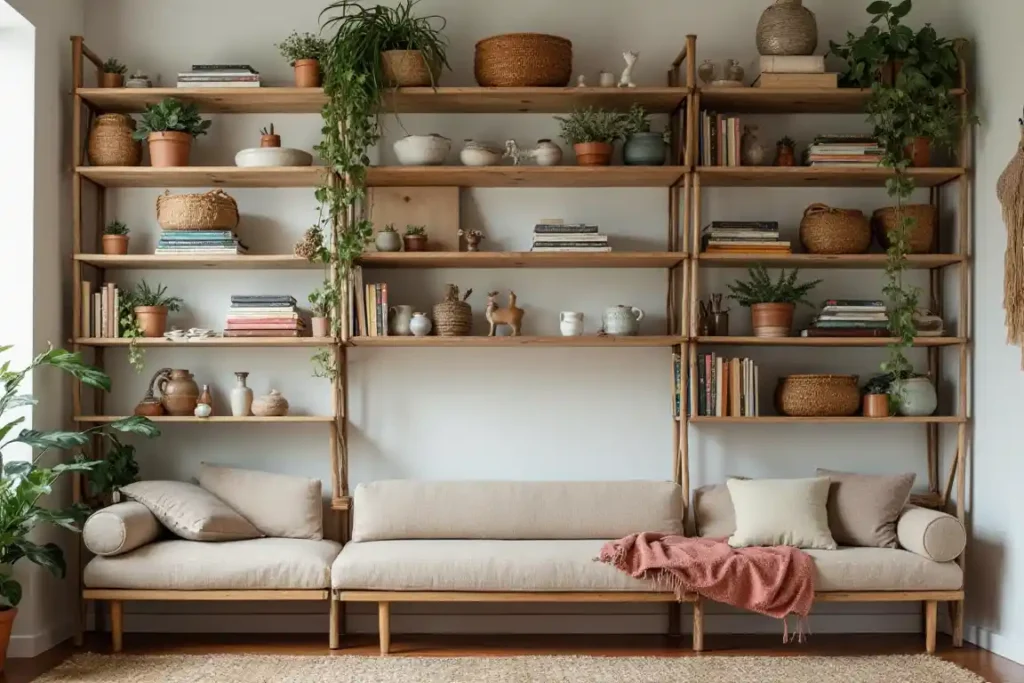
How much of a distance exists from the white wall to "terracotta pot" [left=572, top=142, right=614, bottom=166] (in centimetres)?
28

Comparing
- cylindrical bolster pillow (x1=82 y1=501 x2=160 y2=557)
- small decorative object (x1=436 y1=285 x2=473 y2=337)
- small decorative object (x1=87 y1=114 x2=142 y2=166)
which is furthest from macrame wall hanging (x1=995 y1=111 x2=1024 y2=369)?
small decorative object (x1=87 y1=114 x2=142 y2=166)

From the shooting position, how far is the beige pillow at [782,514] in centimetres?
452

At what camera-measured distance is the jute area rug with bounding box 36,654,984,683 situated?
4062 mm

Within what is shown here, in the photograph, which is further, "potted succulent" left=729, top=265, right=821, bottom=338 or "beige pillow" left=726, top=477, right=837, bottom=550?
"potted succulent" left=729, top=265, right=821, bottom=338

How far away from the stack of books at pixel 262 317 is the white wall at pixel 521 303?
285 millimetres

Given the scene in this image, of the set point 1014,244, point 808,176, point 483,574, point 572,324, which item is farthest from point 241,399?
point 1014,244

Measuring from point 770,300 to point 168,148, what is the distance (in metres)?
2.82

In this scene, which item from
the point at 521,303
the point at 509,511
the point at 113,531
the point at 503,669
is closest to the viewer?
the point at 503,669

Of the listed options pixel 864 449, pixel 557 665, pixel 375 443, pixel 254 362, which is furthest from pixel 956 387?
pixel 254 362

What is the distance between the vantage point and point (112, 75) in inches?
194

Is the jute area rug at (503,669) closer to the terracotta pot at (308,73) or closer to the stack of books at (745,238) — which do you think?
the stack of books at (745,238)

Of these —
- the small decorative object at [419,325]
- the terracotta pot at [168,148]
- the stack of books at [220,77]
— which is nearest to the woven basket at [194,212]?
the terracotta pot at [168,148]

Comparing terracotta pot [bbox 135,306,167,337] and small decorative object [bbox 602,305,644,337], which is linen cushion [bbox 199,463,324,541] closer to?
terracotta pot [bbox 135,306,167,337]

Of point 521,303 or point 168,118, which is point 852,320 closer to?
point 521,303
